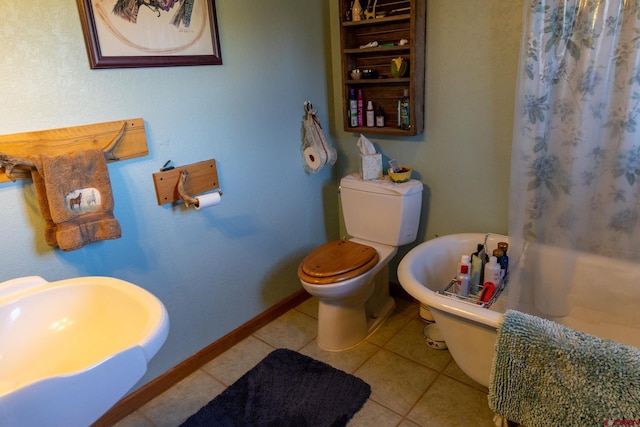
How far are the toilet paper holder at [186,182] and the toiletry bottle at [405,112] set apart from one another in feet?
3.20

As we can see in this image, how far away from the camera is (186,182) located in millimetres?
1911

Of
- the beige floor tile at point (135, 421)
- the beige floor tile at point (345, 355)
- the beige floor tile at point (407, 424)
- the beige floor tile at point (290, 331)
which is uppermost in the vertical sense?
the beige floor tile at point (290, 331)

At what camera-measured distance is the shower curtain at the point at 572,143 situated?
1.53m

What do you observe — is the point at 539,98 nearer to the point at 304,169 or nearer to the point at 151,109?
the point at 304,169

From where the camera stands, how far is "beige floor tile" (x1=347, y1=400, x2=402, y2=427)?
1.78 metres

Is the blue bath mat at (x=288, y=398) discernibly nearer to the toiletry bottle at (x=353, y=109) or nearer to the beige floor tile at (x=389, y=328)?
the beige floor tile at (x=389, y=328)

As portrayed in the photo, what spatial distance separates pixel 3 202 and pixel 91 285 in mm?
447

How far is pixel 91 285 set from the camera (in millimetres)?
1327

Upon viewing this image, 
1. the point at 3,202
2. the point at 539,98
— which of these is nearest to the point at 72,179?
the point at 3,202

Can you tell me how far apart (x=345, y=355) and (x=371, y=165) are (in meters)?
1.01

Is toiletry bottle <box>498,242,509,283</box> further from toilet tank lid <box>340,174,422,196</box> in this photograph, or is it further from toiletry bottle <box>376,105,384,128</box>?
toiletry bottle <box>376,105,384,128</box>

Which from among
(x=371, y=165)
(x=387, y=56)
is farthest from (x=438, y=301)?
(x=387, y=56)

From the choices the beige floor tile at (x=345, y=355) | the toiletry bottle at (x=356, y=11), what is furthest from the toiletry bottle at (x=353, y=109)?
the beige floor tile at (x=345, y=355)

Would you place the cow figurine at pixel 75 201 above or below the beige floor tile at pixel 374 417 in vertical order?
above
